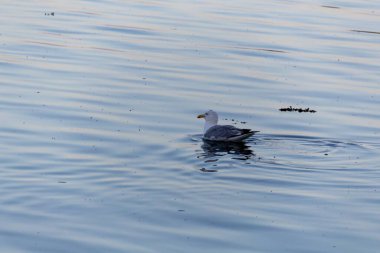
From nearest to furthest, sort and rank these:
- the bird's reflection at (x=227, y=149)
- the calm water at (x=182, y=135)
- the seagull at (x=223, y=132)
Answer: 1. the calm water at (x=182, y=135)
2. the bird's reflection at (x=227, y=149)
3. the seagull at (x=223, y=132)

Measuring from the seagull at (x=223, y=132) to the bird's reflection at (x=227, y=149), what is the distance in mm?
168

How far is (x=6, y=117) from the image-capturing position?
84.8ft

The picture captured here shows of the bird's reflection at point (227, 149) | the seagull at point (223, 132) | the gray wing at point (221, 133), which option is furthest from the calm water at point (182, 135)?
the gray wing at point (221, 133)

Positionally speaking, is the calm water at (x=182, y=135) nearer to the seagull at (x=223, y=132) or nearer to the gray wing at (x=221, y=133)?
the seagull at (x=223, y=132)

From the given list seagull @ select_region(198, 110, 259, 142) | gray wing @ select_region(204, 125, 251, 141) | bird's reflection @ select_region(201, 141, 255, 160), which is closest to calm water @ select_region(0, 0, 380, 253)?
bird's reflection @ select_region(201, 141, 255, 160)

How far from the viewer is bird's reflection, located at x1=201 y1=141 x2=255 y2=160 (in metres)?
23.8

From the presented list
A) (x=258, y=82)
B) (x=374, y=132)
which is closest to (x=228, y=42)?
(x=258, y=82)

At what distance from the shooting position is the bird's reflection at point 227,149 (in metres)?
23.8

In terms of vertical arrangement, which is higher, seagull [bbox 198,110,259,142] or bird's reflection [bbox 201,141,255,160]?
seagull [bbox 198,110,259,142]

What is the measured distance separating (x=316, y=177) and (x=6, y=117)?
895 centimetres

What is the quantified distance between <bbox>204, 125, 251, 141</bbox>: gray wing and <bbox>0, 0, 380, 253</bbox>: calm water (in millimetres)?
436

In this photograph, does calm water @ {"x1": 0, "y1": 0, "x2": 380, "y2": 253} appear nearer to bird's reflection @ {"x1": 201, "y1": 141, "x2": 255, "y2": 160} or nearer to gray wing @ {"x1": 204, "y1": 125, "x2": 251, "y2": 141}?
bird's reflection @ {"x1": 201, "y1": 141, "x2": 255, "y2": 160}

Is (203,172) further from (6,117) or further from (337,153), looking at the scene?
(6,117)

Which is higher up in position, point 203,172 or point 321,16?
point 321,16
